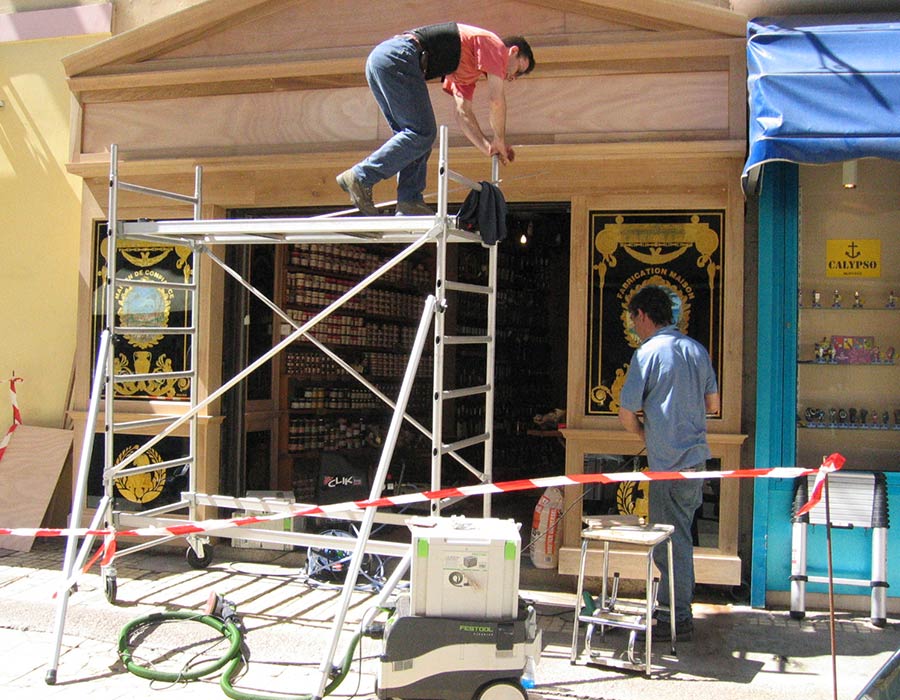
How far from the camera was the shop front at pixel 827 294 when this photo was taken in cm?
547

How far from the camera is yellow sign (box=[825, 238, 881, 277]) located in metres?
6.34

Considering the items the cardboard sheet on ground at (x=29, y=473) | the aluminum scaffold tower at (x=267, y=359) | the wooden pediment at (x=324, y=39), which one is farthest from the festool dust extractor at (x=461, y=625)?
the cardboard sheet on ground at (x=29, y=473)

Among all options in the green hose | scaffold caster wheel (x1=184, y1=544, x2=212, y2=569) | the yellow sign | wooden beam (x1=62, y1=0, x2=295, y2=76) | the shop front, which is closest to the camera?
the green hose

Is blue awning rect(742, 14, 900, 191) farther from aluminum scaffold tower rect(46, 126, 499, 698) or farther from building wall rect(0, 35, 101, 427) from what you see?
building wall rect(0, 35, 101, 427)

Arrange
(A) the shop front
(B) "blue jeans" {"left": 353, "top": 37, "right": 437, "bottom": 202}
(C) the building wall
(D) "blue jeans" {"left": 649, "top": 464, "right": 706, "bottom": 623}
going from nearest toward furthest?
(B) "blue jeans" {"left": 353, "top": 37, "right": 437, "bottom": 202}, (D) "blue jeans" {"left": 649, "top": 464, "right": 706, "bottom": 623}, (A) the shop front, (C) the building wall

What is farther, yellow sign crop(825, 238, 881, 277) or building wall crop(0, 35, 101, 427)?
building wall crop(0, 35, 101, 427)

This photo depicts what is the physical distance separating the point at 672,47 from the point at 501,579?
12.2 feet

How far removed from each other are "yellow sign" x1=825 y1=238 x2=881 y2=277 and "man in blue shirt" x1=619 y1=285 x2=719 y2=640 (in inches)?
60.6

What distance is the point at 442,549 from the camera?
430 cm

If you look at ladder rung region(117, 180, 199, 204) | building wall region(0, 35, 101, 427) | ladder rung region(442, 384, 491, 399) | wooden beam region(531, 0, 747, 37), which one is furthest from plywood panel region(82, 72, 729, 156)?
ladder rung region(442, 384, 491, 399)

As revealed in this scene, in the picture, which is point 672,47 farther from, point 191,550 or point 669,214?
point 191,550

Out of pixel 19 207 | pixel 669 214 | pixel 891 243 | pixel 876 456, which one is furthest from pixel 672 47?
pixel 19 207

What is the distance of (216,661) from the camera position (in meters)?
4.99

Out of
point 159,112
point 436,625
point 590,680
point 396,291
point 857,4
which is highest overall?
point 857,4
